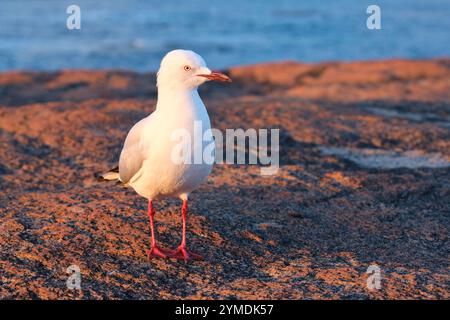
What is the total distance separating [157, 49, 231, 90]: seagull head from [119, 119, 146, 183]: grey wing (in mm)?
436

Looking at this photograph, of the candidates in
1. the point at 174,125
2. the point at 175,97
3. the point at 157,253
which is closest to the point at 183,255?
the point at 157,253

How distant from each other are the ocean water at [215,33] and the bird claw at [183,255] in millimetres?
16629

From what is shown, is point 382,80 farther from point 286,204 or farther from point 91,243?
point 91,243

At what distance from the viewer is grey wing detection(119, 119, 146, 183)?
4.96 metres

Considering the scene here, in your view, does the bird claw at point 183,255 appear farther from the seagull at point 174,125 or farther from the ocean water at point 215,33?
the ocean water at point 215,33

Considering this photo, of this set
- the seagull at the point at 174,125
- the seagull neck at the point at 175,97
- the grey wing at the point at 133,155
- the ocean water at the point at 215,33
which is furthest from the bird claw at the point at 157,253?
the ocean water at the point at 215,33

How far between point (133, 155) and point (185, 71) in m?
0.70

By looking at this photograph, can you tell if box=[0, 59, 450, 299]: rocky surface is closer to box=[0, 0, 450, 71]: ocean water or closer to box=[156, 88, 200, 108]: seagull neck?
box=[156, 88, 200, 108]: seagull neck

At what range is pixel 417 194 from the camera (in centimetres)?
693

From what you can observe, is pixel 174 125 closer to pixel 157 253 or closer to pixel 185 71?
pixel 185 71

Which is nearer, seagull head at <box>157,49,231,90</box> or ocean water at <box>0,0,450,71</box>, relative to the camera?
seagull head at <box>157,49,231,90</box>

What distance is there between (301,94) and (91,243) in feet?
28.2

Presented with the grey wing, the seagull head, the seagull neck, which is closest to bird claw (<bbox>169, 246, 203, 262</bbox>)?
the grey wing

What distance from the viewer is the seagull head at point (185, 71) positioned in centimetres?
473
